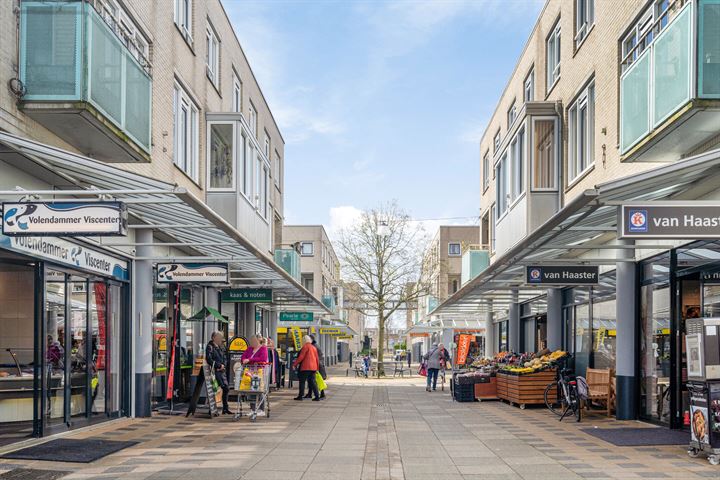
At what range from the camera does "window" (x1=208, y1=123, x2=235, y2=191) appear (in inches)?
812

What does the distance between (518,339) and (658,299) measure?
1529 centimetres

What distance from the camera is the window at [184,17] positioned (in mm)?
19298

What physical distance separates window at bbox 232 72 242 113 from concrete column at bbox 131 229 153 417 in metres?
10.6

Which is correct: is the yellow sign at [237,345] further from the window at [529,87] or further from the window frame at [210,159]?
the window at [529,87]

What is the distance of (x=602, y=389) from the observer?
1766cm

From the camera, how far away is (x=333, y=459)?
11008mm

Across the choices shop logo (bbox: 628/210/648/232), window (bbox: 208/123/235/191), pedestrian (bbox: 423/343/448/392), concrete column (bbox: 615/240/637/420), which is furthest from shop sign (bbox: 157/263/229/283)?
pedestrian (bbox: 423/343/448/392)

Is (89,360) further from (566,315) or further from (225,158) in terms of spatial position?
(566,315)

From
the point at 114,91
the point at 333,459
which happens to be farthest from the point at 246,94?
the point at 333,459

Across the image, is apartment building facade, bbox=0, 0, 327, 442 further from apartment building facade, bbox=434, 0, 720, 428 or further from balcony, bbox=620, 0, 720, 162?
balcony, bbox=620, 0, 720, 162

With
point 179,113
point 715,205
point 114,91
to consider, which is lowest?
point 715,205

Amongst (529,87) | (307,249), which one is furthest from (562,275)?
(307,249)

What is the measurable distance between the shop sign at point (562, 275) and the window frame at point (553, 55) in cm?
673

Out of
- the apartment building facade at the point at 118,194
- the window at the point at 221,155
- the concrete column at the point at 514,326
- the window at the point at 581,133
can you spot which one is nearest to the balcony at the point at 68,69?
Result: the apartment building facade at the point at 118,194
